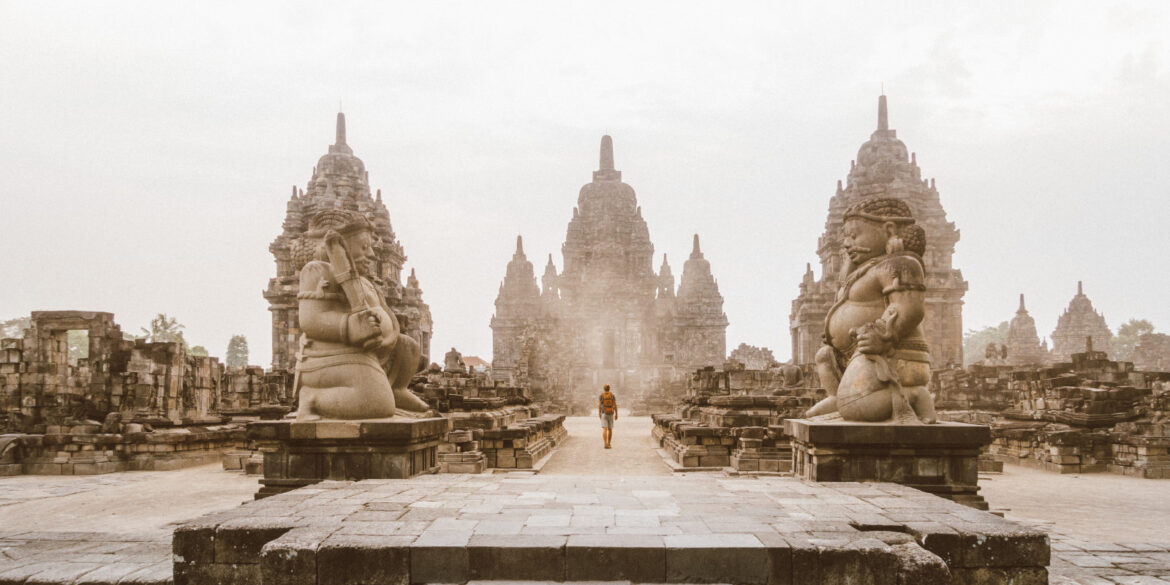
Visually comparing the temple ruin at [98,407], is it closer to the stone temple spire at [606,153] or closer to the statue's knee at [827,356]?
the statue's knee at [827,356]

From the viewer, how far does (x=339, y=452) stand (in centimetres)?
553

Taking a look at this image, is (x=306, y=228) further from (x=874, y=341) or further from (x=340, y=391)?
(x=874, y=341)

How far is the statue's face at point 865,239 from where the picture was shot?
566 centimetres

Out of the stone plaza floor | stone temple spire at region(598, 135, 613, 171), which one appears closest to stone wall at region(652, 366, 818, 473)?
the stone plaza floor

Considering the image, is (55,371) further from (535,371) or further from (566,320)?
(566,320)

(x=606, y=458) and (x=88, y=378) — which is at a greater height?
(x=88, y=378)

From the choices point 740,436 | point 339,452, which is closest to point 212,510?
point 339,452

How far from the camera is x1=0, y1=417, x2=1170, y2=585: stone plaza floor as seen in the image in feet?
15.1

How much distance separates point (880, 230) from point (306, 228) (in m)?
24.7

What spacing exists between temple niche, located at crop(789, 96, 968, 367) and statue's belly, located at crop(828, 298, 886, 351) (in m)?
23.4

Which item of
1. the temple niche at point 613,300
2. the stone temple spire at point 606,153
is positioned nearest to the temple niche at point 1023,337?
the temple niche at point 613,300

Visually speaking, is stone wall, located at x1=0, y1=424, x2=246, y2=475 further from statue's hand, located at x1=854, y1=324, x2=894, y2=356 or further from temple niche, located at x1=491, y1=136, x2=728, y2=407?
temple niche, located at x1=491, y1=136, x2=728, y2=407

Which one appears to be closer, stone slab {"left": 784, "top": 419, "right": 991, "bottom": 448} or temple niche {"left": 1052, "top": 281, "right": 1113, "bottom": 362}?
stone slab {"left": 784, "top": 419, "right": 991, "bottom": 448}

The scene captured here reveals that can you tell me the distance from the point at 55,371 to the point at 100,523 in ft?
28.1
